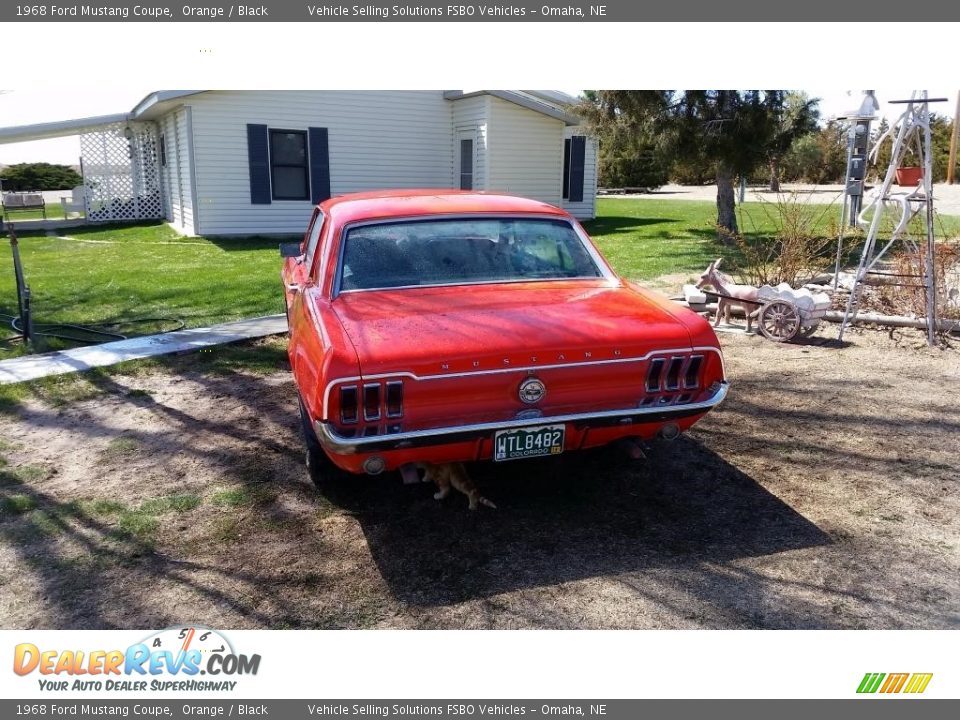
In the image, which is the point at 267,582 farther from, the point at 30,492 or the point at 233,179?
the point at 233,179

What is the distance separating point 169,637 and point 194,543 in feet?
2.61

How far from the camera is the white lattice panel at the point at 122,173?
19391mm

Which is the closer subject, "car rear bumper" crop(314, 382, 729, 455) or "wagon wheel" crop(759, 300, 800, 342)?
"car rear bumper" crop(314, 382, 729, 455)

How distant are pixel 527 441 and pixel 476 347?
0.51 m

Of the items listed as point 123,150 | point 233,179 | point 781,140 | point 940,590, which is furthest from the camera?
point 123,150

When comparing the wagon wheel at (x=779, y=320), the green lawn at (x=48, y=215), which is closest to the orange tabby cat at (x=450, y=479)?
the wagon wheel at (x=779, y=320)

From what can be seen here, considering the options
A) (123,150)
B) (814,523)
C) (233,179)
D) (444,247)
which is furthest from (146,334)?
(123,150)

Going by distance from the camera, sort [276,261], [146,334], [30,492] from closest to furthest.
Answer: [30,492] → [146,334] → [276,261]

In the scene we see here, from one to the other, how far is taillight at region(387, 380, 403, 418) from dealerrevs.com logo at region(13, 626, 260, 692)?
113 cm

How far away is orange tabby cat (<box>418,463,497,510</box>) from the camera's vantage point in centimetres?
424

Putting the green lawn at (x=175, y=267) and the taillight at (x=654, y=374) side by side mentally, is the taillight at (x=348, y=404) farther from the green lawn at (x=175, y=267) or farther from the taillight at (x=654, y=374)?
the green lawn at (x=175, y=267)

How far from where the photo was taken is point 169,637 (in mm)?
3100

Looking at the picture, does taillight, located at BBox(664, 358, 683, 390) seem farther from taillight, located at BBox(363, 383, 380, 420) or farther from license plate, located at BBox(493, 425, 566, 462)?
taillight, located at BBox(363, 383, 380, 420)

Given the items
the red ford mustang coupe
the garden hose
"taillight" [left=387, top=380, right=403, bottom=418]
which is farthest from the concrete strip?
"taillight" [left=387, top=380, right=403, bottom=418]
